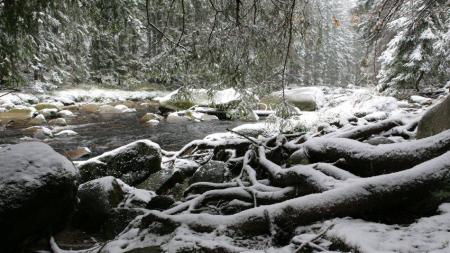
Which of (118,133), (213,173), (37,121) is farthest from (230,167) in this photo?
(37,121)

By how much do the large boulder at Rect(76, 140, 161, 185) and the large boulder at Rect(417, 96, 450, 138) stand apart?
476 cm

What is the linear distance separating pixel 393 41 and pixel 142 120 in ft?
37.2

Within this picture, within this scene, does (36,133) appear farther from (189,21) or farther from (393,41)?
(393,41)

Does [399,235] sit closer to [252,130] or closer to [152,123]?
[252,130]

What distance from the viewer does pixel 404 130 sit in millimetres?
5656

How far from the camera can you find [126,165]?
7023 mm

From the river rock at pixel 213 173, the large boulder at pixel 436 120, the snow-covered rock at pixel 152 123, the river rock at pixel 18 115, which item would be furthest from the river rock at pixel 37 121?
the large boulder at pixel 436 120

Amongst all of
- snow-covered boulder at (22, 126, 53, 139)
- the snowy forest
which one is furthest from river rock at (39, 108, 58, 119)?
the snowy forest

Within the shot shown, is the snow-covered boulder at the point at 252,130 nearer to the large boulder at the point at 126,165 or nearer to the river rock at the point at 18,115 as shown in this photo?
the large boulder at the point at 126,165

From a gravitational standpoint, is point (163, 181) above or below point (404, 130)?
below

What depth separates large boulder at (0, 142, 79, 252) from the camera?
3.79 m

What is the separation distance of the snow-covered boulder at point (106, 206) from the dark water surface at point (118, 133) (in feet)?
17.0

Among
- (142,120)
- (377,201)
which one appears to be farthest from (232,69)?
(142,120)

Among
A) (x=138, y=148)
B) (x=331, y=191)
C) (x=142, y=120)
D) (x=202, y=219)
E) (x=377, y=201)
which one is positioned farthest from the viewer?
(x=142, y=120)
